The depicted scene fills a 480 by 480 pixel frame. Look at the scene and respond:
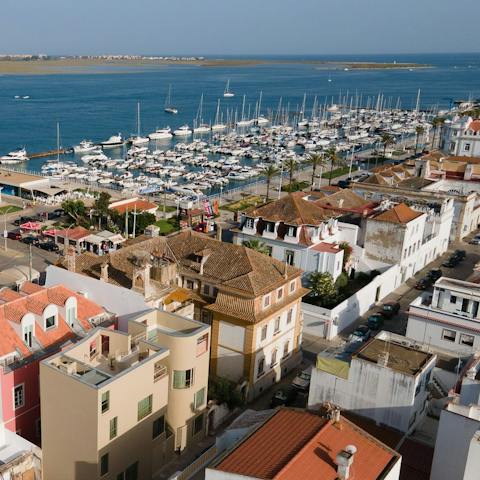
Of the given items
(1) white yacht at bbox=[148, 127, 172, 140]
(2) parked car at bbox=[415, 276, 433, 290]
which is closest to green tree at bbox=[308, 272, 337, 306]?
(2) parked car at bbox=[415, 276, 433, 290]

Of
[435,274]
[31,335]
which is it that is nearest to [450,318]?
[435,274]

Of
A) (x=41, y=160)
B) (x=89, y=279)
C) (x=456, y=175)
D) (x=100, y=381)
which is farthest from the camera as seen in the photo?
(x=41, y=160)

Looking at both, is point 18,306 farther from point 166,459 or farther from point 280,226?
point 280,226

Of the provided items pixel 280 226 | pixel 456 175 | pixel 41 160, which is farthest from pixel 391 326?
pixel 41 160

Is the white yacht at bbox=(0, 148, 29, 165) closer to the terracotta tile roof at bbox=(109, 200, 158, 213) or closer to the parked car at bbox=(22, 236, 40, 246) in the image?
the terracotta tile roof at bbox=(109, 200, 158, 213)

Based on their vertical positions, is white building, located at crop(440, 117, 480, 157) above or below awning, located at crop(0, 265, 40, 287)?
above

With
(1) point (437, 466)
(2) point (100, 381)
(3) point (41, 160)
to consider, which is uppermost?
(2) point (100, 381)

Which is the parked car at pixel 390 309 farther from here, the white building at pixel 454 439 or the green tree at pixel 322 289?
the white building at pixel 454 439
